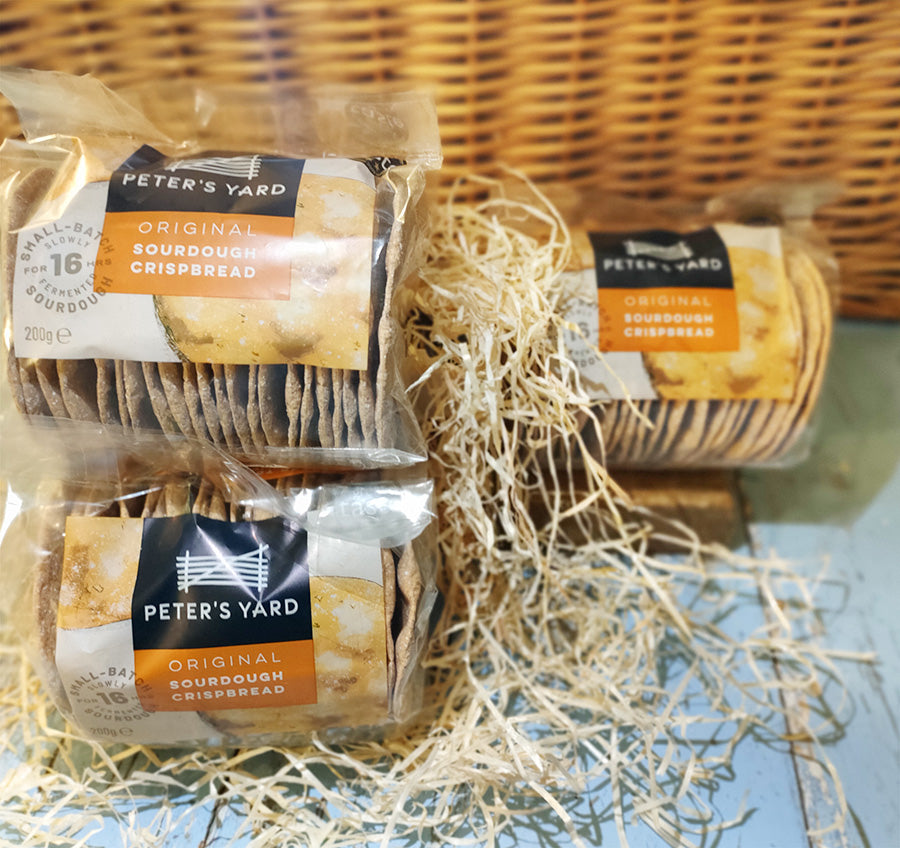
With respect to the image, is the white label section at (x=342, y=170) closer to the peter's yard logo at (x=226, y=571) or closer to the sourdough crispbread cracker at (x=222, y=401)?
the sourdough crispbread cracker at (x=222, y=401)

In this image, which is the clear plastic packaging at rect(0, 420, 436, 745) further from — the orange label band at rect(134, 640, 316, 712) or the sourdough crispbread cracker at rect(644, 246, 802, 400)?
the sourdough crispbread cracker at rect(644, 246, 802, 400)

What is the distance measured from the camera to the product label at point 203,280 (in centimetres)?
52

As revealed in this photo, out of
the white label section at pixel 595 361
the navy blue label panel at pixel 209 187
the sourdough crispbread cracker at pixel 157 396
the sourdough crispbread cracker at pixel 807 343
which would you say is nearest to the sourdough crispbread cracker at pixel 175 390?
the sourdough crispbread cracker at pixel 157 396

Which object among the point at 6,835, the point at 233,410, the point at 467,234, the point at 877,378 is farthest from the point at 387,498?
the point at 877,378

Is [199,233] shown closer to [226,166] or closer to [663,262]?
[226,166]

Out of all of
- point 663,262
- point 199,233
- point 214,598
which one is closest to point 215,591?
point 214,598

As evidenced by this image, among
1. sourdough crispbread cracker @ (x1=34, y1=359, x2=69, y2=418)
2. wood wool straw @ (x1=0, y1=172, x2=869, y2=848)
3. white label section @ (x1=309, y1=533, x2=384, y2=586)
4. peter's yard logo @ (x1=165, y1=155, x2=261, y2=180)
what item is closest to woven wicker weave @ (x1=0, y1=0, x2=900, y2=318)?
wood wool straw @ (x1=0, y1=172, x2=869, y2=848)

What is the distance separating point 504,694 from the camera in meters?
0.66

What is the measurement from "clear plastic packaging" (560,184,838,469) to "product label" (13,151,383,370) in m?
0.24

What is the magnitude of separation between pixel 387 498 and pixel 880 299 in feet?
2.45

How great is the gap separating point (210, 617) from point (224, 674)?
0.14 ft

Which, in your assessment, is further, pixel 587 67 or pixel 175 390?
pixel 587 67

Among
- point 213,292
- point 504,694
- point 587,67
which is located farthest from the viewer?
point 587,67

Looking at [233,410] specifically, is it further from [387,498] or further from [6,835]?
[6,835]
